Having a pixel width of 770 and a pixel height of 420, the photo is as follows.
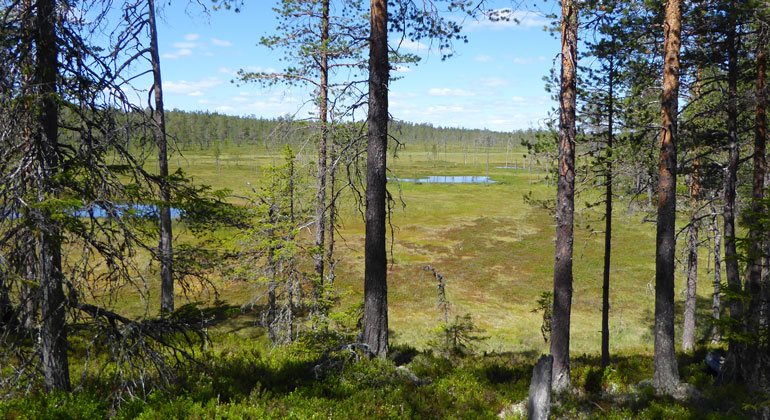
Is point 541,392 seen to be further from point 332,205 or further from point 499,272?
point 499,272

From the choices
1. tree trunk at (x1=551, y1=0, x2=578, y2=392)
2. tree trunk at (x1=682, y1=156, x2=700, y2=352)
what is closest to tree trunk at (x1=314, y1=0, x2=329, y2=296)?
tree trunk at (x1=551, y1=0, x2=578, y2=392)

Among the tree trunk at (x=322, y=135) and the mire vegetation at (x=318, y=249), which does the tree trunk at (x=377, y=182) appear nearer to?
the mire vegetation at (x=318, y=249)

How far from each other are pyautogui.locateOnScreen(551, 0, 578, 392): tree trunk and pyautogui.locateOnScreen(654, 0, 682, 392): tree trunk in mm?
2488

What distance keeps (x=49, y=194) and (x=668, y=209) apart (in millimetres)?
11380

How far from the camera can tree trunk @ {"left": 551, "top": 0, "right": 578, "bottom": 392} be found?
8.57m

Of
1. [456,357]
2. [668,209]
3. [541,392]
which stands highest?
[668,209]

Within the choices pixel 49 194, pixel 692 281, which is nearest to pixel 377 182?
pixel 49 194

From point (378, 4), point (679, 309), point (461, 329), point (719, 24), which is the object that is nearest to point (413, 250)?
point (679, 309)

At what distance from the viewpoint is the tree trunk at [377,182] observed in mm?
7426

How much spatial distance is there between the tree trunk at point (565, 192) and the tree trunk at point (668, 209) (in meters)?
2.49

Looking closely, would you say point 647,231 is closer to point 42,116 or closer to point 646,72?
point 646,72

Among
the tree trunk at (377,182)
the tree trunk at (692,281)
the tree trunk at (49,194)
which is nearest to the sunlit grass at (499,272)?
the tree trunk at (377,182)

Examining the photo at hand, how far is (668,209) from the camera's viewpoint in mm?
9953

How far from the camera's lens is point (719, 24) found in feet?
36.8
